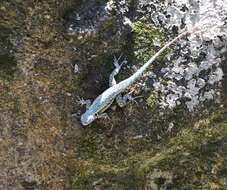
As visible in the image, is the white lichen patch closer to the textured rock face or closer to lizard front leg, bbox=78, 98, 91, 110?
the textured rock face

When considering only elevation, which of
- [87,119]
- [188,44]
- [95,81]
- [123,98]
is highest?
[188,44]

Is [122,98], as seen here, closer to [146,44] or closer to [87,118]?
[87,118]

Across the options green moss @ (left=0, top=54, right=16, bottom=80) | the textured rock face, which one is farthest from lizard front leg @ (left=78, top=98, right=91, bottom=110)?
green moss @ (left=0, top=54, right=16, bottom=80)

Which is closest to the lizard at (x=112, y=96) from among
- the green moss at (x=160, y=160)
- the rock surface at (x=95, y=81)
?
the rock surface at (x=95, y=81)

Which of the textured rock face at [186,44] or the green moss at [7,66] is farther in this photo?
the textured rock face at [186,44]

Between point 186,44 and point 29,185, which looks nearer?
point 186,44

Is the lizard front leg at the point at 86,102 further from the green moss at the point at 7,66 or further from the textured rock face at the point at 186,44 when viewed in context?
the green moss at the point at 7,66

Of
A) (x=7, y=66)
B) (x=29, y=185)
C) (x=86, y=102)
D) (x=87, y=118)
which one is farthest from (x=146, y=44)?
(x=29, y=185)

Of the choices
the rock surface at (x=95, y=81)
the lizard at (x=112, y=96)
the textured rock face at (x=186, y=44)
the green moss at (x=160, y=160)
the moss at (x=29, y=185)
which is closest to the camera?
the rock surface at (x=95, y=81)
